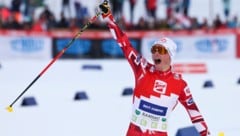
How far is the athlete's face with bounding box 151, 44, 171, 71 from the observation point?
4.82 meters

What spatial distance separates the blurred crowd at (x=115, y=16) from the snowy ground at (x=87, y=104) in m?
4.74

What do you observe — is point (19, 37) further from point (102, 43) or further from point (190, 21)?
point (190, 21)

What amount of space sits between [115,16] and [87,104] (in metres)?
10.7

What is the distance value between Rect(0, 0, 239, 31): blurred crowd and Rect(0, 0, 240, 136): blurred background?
3cm

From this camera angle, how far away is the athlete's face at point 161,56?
4.82 m

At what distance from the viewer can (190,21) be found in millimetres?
20531

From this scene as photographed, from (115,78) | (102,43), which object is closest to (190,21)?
(102,43)

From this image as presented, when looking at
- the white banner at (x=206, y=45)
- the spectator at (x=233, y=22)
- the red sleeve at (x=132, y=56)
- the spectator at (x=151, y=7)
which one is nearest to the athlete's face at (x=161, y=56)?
the red sleeve at (x=132, y=56)

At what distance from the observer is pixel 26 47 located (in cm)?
1828

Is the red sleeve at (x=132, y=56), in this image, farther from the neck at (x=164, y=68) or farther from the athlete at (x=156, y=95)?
the neck at (x=164, y=68)

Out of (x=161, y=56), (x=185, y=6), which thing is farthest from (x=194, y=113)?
(x=185, y=6)

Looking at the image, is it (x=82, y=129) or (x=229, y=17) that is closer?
(x=82, y=129)

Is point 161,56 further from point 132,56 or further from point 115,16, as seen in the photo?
point 115,16

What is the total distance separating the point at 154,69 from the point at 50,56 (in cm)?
1353
